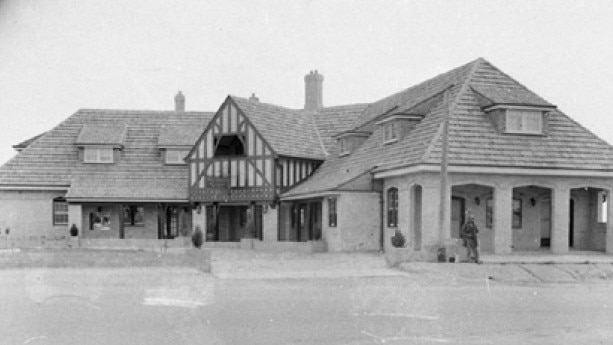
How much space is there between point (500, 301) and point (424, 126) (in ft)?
47.3

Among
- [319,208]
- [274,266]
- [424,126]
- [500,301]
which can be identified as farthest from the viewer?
[319,208]

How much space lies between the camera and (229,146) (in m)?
40.4

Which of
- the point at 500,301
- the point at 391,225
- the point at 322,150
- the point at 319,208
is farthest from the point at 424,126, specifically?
the point at 500,301

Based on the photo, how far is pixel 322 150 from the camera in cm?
4034

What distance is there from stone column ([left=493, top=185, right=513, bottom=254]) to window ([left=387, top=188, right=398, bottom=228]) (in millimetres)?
4081

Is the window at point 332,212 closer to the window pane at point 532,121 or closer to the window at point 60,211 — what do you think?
the window pane at point 532,121

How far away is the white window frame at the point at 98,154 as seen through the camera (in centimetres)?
4188

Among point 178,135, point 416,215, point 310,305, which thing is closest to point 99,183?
point 178,135

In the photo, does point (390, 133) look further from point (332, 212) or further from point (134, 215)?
point (134, 215)

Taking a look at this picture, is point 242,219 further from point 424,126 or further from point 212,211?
point 424,126

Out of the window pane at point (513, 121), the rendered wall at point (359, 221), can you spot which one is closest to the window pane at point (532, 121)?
the window pane at point (513, 121)

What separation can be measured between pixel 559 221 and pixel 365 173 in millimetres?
7729

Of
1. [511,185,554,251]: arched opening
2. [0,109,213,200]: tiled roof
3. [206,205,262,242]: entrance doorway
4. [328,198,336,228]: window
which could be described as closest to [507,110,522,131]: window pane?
[511,185,554,251]: arched opening

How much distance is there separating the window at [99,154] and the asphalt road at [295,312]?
2292 centimetres
